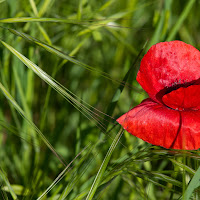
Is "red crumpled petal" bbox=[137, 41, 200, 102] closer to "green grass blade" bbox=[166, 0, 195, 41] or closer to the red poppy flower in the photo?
the red poppy flower

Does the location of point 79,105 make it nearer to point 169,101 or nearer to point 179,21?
point 169,101

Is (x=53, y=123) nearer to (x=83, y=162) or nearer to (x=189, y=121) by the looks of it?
(x=83, y=162)

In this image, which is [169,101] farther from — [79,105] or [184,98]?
[79,105]

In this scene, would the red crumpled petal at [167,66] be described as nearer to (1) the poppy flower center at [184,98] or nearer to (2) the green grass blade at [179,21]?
(1) the poppy flower center at [184,98]

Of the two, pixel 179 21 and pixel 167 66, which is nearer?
pixel 167 66

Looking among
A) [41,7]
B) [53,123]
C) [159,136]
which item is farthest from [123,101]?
[159,136]

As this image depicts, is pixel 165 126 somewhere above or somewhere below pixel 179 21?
below

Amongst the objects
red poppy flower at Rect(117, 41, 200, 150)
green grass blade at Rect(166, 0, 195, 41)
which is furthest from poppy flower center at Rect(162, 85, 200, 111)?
green grass blade at Rect(166, 0, 195, 41)

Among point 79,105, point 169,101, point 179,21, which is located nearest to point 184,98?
point 169,101
